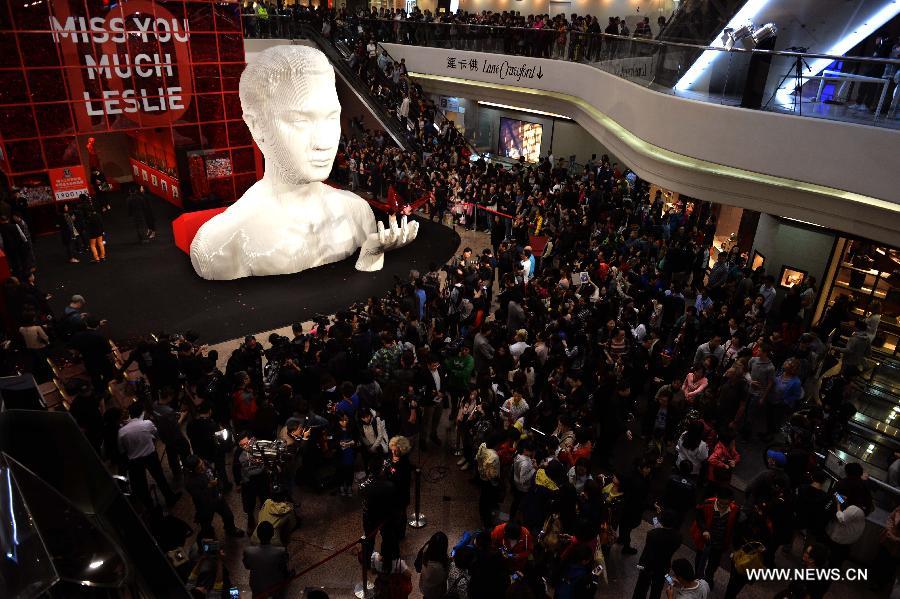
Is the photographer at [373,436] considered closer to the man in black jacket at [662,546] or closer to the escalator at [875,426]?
the man in black jacket at [662,546]

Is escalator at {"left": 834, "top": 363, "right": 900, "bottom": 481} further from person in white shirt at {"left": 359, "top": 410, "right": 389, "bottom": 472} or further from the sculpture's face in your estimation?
the sculpture's face

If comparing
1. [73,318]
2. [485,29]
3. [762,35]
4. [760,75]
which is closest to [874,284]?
[760,75]

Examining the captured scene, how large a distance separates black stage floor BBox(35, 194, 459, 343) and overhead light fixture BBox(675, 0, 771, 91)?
18.1 ft

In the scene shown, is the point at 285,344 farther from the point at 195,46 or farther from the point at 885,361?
the point at 195,46

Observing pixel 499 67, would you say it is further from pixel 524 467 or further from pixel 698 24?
pixel 524 467

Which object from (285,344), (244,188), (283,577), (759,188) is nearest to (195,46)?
(244,188)

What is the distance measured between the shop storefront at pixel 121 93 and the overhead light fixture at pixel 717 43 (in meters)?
10.6

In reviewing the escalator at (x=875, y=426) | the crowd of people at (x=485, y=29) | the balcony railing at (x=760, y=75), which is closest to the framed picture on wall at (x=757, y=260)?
the escalator at (x=875, y=426)

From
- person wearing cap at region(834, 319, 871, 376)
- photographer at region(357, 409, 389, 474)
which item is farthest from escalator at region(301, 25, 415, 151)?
photographer at region(357, 409, 389, 474)

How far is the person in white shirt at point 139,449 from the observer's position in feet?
16.9

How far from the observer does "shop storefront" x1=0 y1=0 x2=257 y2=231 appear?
11.9 m

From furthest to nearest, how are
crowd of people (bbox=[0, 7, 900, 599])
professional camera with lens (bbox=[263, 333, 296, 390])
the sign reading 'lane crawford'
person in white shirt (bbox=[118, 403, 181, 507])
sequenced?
1. the sign reading 'lane crawford'
2. professional camera with lens (bbox=[263, 333, 296, 390])
3. person in white shirt (bbox=[118, 403, 181, 507])
4. crowd of people (bbox=[0, 7, 900, 599])

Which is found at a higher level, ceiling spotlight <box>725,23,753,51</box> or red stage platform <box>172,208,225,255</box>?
ceiling spotlight <box>725,23,753,51</box>

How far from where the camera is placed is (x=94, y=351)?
6.74 metres
